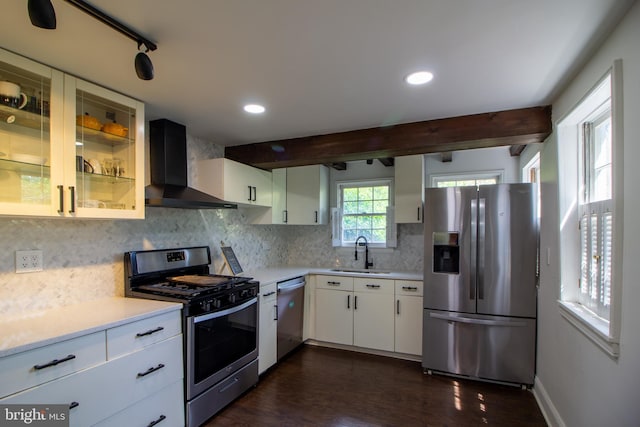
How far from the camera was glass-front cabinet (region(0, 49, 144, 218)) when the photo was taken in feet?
5.51

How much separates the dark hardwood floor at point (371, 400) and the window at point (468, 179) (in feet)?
7.22

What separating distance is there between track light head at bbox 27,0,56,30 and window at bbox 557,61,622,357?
2279 mm

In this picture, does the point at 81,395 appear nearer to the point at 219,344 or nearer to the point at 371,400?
the point at 219,344

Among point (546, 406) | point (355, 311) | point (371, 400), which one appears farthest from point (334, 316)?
point (546, 406)

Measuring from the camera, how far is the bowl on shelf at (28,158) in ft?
5.57

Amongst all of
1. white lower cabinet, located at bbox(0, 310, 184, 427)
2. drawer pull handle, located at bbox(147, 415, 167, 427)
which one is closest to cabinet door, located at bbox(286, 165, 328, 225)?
white lower cabinet, located at bbox(0, 310, 184, 427)

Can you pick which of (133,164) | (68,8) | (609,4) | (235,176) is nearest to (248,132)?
(235,176)

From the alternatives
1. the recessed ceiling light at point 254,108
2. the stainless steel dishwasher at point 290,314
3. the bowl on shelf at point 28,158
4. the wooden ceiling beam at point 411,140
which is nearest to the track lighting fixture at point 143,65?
the bowl on shelf at point 28,158

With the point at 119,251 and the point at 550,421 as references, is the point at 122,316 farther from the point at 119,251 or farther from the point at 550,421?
the point at 550,421

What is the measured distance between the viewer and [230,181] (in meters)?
3.19

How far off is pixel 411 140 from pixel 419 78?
83 centimetres

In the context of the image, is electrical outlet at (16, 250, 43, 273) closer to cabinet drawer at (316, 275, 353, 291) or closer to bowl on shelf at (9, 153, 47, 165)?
bowl on shelf at (9, 153, 47, 165)

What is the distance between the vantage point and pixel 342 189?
455 cm
